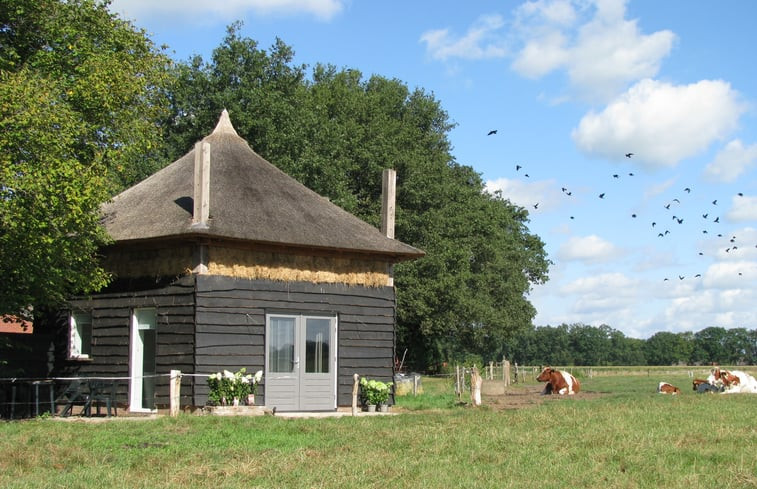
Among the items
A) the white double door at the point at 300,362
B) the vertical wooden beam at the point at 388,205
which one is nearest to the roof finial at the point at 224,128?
the vertical wooden beam at the point at 388,205

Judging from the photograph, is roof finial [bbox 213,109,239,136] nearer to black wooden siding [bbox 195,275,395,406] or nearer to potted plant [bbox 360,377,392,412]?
black wooden siding [bbox 195,275,395,406]

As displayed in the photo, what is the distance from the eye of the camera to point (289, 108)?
37.6 meters

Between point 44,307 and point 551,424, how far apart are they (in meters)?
13.9

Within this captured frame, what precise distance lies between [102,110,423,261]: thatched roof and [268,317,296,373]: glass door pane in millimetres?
1926

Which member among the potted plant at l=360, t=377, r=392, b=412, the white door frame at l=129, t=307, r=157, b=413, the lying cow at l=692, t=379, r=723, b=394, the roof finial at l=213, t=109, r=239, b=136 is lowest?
the lying cow at l=692, t=379, r=723, b=394

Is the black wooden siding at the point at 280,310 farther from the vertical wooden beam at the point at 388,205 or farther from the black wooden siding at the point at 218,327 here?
the vertical wooden beam at the point at 388,205

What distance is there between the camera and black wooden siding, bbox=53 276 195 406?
20.0 metres

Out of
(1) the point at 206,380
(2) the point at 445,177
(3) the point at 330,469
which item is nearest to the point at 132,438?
(3) the point at 330,469

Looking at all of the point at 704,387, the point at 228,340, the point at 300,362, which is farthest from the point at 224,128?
the point at 704,387

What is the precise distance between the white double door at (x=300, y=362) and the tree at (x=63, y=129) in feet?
14.5

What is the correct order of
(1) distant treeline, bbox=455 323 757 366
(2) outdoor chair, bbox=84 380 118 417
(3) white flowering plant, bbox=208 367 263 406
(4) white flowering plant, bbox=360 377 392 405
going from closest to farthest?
1. (2) outdoor chair, bbox=84 380 118 417
2. (3) white flowering plant, bbox=208 367 263 406
3. (4) white flowering plant, bbox=360 377 392 405
4. (1) distant treeline, bbox=455 323 757 366

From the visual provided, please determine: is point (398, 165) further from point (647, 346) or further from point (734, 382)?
point (647, 346)

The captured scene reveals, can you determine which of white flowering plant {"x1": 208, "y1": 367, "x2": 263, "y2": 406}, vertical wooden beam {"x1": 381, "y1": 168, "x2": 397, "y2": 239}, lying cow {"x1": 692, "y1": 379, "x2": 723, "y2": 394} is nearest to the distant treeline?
lying cow {"x1": 692, "y1": 379, "x2": 723, "y2": 394}

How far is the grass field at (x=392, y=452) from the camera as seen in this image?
1035 cm
